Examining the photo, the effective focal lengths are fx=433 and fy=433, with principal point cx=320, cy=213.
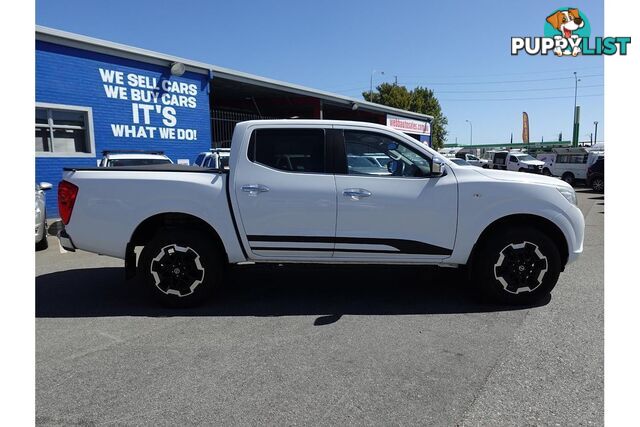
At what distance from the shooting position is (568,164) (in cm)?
2492

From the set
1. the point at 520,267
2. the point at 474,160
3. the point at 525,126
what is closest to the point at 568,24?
the point at 520,267

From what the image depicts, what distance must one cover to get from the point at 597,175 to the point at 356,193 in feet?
71.4

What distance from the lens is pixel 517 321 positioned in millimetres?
4242

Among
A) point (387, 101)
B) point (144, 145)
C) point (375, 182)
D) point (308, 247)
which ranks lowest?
point (308, 247)

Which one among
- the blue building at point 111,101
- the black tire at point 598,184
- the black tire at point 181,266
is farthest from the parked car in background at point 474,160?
the black tire at point 181,266

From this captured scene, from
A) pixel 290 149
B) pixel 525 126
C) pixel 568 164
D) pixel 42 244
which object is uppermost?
pixel 525 126

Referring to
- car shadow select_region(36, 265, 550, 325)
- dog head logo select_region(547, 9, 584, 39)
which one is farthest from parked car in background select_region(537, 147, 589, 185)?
car shadow select_region(36, 265, 550, 325)

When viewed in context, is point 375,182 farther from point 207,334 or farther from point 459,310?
point 207,334

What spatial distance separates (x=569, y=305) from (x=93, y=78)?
1407cm

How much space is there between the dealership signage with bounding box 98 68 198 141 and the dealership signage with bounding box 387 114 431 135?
18.0m

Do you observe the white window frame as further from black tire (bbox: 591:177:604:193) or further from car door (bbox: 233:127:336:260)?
black tire (bbox: 591:177:604:193)

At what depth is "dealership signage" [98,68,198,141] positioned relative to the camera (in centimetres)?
1409

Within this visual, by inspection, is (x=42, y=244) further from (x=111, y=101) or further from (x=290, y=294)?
(x=111, y=101)

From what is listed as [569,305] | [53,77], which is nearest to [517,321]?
[569,305]
